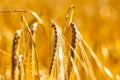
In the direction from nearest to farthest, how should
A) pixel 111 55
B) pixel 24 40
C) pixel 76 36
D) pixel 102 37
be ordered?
1. pixel 76 36
2. pixel 24 40
3. pixel 111 55
4. pixel 102 37

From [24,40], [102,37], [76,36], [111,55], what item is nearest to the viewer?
[76,36]

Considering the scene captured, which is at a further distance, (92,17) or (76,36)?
(92,17)

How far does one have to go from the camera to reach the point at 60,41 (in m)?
1.11

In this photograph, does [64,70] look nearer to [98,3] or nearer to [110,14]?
[110,14]

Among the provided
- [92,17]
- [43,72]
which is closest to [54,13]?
[92,17]

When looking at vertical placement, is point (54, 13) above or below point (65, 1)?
below

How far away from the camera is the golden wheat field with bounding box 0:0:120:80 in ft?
3.63

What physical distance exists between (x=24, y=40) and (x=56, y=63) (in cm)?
12

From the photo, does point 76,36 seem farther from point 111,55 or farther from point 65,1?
point 65,1

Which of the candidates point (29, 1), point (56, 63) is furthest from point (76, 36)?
point (29, 1)

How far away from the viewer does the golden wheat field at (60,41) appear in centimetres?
111

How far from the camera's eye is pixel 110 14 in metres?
3.29

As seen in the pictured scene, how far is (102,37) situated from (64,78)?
5.06 ft

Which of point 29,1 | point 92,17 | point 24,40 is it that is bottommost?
point 24,40
